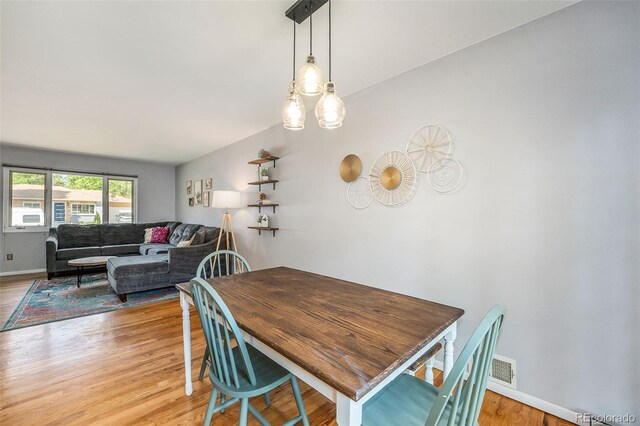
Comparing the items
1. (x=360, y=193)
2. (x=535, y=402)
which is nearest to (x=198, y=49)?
(x=360, y=193)

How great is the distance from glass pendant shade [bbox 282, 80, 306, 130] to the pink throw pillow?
5161 mm

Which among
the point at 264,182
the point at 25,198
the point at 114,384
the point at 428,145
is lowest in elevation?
the point at 114,384

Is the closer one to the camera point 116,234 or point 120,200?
point 116,234

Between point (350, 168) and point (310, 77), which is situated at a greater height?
point (310, 77)

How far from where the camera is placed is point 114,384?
1.86 metres

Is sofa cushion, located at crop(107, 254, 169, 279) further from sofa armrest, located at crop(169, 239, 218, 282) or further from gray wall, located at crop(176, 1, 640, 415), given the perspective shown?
gray wall, located at crop(176, 1, 640, 415)

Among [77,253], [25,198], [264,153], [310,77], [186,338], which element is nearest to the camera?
[310,77]

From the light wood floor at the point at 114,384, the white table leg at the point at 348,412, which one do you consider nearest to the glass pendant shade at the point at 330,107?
the white table leg at the point at 348,412

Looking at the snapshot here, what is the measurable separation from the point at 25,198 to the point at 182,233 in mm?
2856

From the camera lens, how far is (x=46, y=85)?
249 cm

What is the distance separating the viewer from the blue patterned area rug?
294 centimetres

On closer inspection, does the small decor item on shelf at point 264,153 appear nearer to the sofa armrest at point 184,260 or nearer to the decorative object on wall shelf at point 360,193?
the decorative object on wall shelf at point 360,193

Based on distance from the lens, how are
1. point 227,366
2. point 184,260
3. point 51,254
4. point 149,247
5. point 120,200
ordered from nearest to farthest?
point 227,366 → point 184,260 → point 51,254 → point 149,247 → point 120,200

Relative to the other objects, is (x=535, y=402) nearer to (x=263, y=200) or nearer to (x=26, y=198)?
(x=263, y=200)
